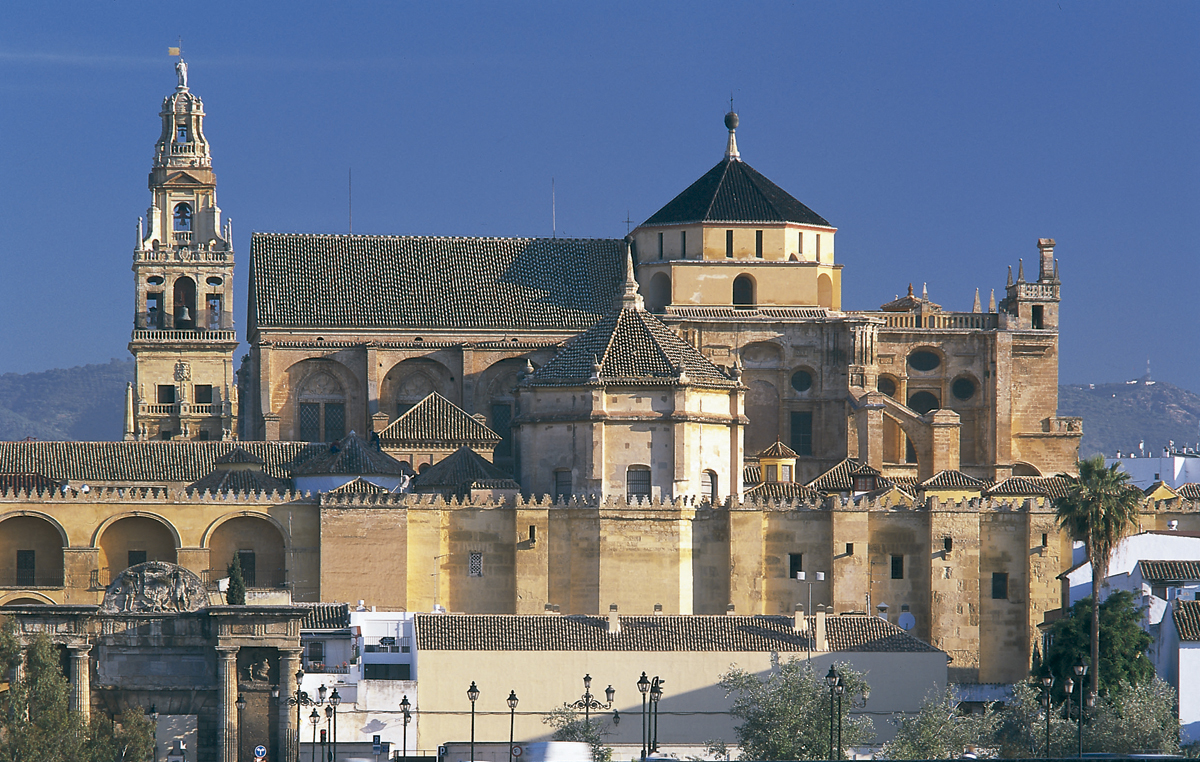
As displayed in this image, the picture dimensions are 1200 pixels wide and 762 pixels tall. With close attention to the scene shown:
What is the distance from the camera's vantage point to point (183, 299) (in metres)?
98.2

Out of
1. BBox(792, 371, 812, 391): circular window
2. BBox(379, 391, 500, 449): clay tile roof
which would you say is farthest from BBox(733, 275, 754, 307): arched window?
BBox(379, 391, 500, 449): clay tile roof

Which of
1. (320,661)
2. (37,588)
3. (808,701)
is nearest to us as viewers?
(808,701)

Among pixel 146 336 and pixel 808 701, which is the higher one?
pixel 146 336

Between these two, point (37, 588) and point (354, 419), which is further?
point (354, 419)

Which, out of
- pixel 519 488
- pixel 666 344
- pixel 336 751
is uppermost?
pixel 666 344

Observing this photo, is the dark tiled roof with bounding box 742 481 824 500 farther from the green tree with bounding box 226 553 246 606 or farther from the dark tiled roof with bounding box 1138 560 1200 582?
the green tree with bounding box 226 553 246 606

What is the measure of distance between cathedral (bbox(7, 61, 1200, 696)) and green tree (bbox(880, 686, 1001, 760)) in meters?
13.8

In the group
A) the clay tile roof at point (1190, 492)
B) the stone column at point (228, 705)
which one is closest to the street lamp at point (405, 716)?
the stone column at point (228, 705)

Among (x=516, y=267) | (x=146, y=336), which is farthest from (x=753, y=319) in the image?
(x=146, y=336)

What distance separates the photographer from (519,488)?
2982 inches

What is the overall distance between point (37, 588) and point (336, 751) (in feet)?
46.9

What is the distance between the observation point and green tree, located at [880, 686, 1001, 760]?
191ft

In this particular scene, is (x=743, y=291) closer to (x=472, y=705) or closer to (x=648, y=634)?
(x=648, y=634)

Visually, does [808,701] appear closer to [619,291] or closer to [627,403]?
[627,403]
